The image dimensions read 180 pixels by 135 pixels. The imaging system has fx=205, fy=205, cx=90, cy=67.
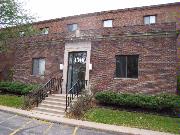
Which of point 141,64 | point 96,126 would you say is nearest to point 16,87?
point 96,126

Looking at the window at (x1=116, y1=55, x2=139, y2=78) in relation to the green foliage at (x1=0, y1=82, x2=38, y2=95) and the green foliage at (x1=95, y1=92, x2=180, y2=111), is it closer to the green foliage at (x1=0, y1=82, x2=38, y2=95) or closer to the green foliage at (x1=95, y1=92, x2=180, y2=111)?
the green foliage at (x1=95, y1=92, x2=180, y2=111)

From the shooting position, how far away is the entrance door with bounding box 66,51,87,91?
15.3 meters

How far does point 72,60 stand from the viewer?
51.7 feet

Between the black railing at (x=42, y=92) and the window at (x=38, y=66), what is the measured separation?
6.56 feet

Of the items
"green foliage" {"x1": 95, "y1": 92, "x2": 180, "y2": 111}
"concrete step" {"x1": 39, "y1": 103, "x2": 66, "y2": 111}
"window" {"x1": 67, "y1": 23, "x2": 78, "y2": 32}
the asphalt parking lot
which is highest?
"window" {"x1": 67, "y1": 23, "x2": 78, "y2": 32}

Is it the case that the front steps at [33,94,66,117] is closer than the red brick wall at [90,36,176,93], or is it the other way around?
the front steps at [33,94,66,117]

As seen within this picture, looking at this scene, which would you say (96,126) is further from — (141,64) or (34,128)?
(141,64)

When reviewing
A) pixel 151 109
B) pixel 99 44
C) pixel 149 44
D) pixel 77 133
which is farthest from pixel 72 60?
pixel 77 133

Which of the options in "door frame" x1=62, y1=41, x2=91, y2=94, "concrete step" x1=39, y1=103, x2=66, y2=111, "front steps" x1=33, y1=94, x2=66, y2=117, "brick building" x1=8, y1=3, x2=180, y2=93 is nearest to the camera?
"front steps" x1=33, y1=94, x2=66, y2=117

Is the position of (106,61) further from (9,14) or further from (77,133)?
(9,14)

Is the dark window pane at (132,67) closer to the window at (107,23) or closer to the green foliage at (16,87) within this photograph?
the green foliage at (16,87)

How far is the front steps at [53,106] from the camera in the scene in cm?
1164

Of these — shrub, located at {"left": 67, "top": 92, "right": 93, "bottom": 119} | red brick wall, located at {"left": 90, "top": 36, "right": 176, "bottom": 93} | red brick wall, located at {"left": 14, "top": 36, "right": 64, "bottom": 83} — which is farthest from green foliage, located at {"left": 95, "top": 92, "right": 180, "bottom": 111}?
red brick wall, located at {"left": 14, "top": 36, "right": 64, "bottom": 83}

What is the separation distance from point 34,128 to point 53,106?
3494 mm
